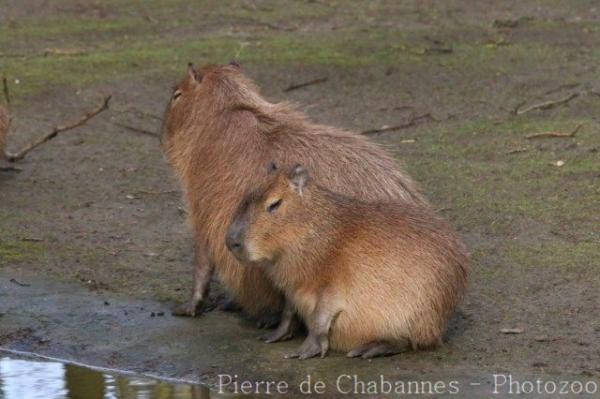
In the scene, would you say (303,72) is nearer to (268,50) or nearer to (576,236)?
(268,50)

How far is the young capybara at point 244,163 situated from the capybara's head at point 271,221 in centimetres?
31

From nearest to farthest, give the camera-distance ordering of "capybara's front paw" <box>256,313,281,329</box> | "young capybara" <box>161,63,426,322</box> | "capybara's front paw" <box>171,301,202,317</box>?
"young capybara" <box>161,63,426,322</box> < "capybara's front paw" <box>256,313,281,329</box> < "capybara's front paw" <box>171,301,202,317</box>

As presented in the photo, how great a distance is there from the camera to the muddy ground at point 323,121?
5.11 meters

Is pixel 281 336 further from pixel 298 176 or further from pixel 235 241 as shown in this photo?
pixel 298 176

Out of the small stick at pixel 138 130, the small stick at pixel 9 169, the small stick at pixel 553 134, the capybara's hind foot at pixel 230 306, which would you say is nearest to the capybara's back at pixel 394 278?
the capybara's hind foot at pixel 230 306

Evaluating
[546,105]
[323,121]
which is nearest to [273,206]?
[323,121]

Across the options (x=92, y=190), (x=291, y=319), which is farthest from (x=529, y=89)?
(x=291, y=319)

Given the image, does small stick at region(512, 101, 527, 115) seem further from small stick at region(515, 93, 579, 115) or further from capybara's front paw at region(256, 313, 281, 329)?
capybara's front paw at region(256, 313, 281, 329)

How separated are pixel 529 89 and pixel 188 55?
2.40 metres

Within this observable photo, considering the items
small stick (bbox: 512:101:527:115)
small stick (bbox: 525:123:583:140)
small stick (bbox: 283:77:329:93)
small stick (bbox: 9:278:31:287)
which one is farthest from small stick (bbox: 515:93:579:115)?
small stick (bbox: 9:278:31:287)

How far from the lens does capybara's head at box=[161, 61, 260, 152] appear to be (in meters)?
5.55

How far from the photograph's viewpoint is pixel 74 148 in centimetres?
801

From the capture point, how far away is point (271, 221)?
15.7 feet

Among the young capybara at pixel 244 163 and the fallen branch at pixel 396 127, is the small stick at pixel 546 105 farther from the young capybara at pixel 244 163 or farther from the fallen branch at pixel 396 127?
the young capybara at pixel 244 163
